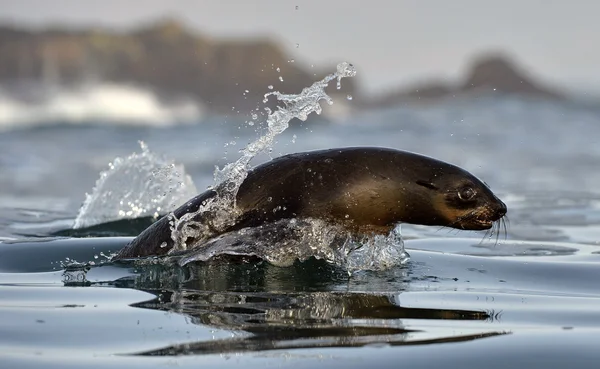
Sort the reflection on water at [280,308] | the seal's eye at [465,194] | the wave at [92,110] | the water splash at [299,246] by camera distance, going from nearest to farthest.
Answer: the reflection on water at [280,308] → the water splash at [299,246] → the seal's eye at [465,194] → the wave at [92,110]

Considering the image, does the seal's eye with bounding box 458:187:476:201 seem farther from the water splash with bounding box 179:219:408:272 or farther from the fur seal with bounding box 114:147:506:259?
the water splash with bounding box 179:219:408:272

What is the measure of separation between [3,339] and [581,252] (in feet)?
17.6

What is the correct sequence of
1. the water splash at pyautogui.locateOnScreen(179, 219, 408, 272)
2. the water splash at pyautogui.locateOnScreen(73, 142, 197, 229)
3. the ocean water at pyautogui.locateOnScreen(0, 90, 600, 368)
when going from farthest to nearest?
1. the water splash at pyautogui.locateOnScreen(73, 142, 197, 229)
2. the water splash at pyautogui.locateOnScreen(179, 219, 408, 272)
3. the ocean water at pyautogui.locateOnScreen(0, 90, 600, 368)

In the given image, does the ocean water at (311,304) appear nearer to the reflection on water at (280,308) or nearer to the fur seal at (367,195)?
the reflection on water at (280,308)

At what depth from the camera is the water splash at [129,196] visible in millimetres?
10469

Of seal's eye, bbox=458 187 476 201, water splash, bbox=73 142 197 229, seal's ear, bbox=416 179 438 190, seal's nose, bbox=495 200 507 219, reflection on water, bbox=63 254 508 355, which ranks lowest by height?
reflection on water, bbox=63 254 508 355

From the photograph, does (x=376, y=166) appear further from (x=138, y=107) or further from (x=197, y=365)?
(x=138, y=107)

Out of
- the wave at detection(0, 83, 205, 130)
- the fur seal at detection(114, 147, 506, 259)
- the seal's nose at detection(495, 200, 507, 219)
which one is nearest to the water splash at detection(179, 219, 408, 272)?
the fur seal at detection(114, 147, 506, 259)

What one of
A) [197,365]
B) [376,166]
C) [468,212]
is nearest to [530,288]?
[468,212]

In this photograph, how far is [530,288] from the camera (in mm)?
6559

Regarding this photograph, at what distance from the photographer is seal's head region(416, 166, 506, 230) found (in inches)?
265

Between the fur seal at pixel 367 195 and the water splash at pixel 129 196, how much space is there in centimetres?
329

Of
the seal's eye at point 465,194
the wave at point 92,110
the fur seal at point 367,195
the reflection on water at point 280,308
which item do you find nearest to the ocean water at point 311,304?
the reflection on water at point 280,308

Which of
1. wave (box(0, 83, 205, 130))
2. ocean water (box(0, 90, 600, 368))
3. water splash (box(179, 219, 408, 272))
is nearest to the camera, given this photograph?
ocean water (box(0, 90, 600, 368))
